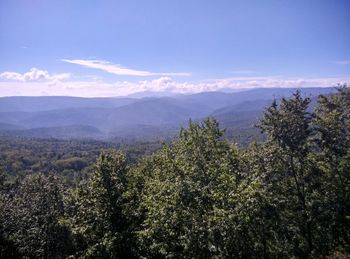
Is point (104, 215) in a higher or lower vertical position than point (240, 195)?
lower

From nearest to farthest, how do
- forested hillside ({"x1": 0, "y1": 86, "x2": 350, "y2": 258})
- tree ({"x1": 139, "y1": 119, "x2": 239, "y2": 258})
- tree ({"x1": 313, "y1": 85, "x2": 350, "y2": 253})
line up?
tree ({"x1": 139, "y1": 119, "x2": 239, "y2": 258}) < forested hillside ({"x1": 0, "y1": 86, "x2": 350, "y2": 258}) < tree ({"x1": 313, "y1": 85, "x2": 350, "y2": 253})

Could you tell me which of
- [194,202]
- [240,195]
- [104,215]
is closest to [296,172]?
[194,202]

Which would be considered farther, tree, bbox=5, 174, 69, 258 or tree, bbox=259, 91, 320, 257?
tree, bbox=5, 174, 69, 258

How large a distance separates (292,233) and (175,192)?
11.5 m

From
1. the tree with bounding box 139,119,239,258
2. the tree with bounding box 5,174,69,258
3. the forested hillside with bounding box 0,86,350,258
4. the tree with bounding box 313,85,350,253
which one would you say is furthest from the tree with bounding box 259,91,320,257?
the tree with bounding box 5,174,69,258

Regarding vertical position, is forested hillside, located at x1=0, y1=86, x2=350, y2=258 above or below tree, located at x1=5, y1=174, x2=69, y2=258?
above

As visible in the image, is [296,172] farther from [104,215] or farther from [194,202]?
[104,215]

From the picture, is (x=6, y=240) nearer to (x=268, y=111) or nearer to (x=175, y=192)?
(x=175, y=192)

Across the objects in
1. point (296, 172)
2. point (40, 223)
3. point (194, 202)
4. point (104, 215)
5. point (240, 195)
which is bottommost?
point (40, 223)

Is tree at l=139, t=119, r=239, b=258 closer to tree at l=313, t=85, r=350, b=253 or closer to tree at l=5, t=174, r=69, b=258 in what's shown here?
tree at l=313, t=85, r=350, b=253

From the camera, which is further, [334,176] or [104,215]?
[334,176]

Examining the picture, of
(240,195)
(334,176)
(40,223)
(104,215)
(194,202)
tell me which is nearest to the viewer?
(240,195)

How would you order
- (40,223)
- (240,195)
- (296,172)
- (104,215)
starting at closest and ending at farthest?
1. (240,195)
2. (296,172)
3. (104,215)
4. (40,223)

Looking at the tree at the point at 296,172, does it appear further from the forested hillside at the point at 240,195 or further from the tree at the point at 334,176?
the tree at the point at 334,176
